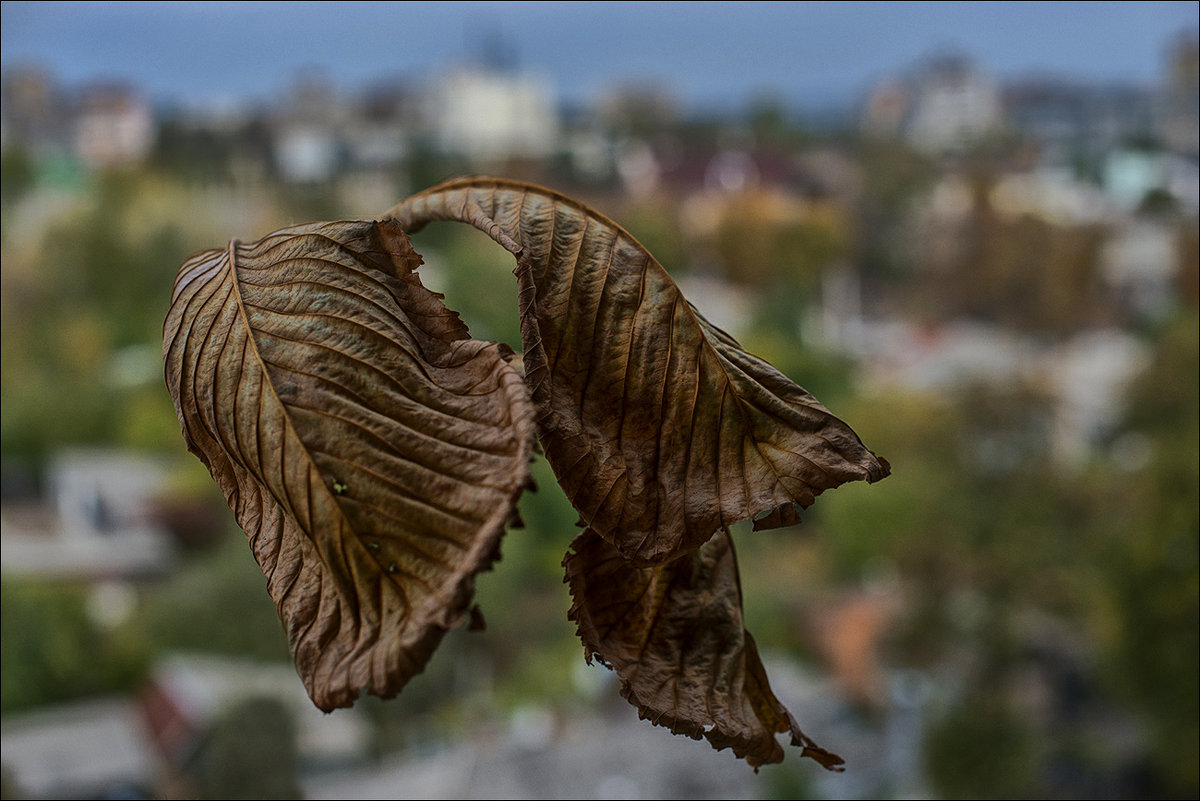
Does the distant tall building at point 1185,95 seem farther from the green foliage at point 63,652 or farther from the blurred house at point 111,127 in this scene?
the blurred house at point 111,127

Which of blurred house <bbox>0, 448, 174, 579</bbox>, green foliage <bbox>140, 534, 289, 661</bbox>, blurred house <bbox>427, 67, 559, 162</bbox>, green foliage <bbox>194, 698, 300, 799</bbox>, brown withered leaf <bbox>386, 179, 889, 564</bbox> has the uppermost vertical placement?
brown withered leaf <bbox>386, 179, 889, 564</bbox>

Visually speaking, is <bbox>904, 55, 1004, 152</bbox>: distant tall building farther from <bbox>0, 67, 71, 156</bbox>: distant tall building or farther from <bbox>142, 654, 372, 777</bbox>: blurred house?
<bbox>142, 654, 372, 777</bbox>: blurred house

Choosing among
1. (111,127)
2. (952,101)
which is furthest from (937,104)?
(111,127)

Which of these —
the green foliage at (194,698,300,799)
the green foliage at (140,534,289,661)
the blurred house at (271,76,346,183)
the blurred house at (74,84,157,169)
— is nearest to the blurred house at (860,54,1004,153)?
the blurred house at (271,76,346,183)

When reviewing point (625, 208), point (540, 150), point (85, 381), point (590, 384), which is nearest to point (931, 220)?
point (625, 208)

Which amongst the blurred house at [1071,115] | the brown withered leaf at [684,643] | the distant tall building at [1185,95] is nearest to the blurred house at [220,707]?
the distant tall building at [1185,95]

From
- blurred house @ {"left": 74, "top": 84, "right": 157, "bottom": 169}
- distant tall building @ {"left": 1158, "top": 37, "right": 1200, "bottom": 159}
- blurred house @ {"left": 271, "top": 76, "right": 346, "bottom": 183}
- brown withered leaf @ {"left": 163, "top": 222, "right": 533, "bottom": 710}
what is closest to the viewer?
brown withered leaf @ {"left": 163, "top": 222, "right": 533, "bottom": 710}

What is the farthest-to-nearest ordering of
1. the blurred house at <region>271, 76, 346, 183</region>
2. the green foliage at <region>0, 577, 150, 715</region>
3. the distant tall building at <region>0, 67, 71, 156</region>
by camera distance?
the blurred house at <region>271, 76, 346, 183</region> → the distant tall building at <region>0, 67, 71, 156</region> → the green foliage at <region>0, 577, 150, 715</region>
